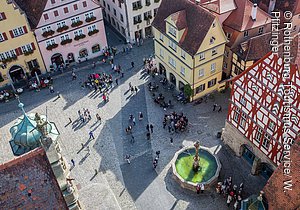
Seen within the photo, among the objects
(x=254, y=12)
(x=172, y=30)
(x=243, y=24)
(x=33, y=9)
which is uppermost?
(x=33, y=9)

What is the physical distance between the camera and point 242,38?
45.1 meters

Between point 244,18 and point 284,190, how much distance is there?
73.5 ft

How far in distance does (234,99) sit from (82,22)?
2551 cm

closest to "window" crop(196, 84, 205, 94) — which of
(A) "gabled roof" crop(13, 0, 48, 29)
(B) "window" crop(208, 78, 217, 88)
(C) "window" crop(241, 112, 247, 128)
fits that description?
(B) "window" crop(208, 78, 217, 88)

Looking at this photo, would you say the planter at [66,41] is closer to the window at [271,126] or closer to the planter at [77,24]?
the planter at [77,24]

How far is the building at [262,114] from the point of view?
31250 millimetres

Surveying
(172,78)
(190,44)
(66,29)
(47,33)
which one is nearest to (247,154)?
(190,44)

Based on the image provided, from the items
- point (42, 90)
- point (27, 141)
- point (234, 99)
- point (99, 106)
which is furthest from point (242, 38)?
point (27, 141)

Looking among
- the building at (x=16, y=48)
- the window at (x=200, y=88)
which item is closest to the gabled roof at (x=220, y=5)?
the window at (x=200, y=88)

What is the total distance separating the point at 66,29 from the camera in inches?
2045

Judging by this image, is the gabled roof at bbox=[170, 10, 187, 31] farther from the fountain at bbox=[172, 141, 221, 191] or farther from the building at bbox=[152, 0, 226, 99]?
the fountain at bbox=[172, 141, 221, 191]

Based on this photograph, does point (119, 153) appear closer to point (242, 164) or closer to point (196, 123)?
point (196, 123)

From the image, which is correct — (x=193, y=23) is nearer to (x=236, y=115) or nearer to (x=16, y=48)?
(x=236, y=115)

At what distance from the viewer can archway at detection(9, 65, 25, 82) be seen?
51884 mm
